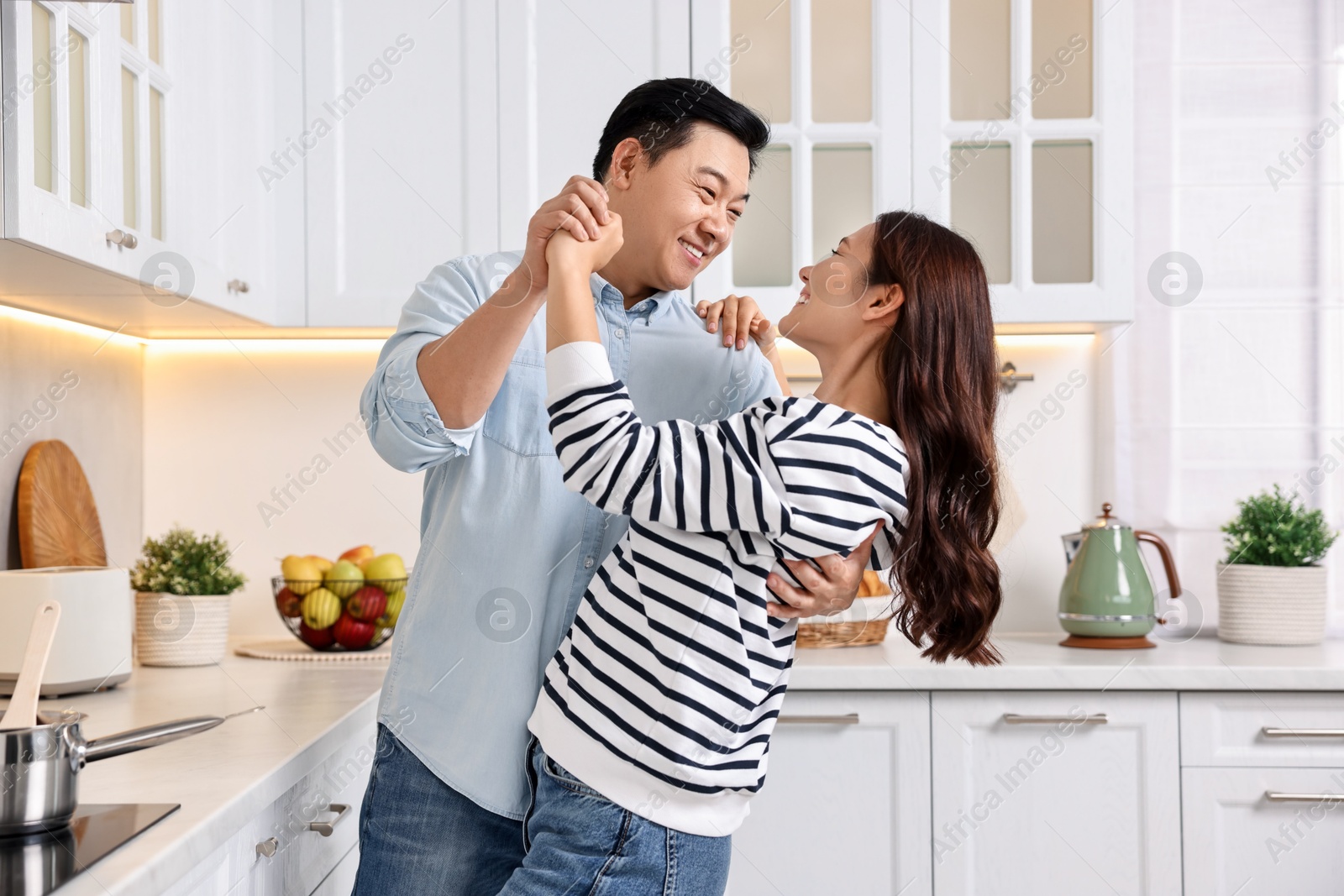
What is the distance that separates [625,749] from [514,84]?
5.16 ft

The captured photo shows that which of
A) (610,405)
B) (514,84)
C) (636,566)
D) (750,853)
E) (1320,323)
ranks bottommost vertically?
(750,853)

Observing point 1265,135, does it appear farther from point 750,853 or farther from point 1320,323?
point 750,853

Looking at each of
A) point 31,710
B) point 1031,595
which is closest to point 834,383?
point 31,710

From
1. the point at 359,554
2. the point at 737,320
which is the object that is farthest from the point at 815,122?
the point at 359,554

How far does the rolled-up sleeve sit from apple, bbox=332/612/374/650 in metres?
1.05

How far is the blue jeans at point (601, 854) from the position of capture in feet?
3.18

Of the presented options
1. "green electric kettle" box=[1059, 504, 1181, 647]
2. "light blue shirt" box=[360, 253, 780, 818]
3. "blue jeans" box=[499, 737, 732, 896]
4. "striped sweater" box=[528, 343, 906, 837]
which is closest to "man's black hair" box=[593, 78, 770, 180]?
"light blue shirt" box=[360, 253, 780, 818]

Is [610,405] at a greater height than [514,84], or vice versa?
[514,84]

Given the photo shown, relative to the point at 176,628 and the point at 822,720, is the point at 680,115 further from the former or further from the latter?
the point at 176,628

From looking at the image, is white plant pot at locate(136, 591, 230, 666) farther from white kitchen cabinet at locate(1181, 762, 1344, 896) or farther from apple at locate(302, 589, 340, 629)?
white kitchen cabinet at locate(1181, 762, 1344, 896)

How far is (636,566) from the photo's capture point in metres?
1.03

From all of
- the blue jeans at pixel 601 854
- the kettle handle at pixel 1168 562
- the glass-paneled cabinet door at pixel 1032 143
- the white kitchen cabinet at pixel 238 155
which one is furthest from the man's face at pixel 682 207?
the kettle handle at pixel 1168 562

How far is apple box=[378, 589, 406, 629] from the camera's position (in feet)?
7.02

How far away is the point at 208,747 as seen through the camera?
133cm
